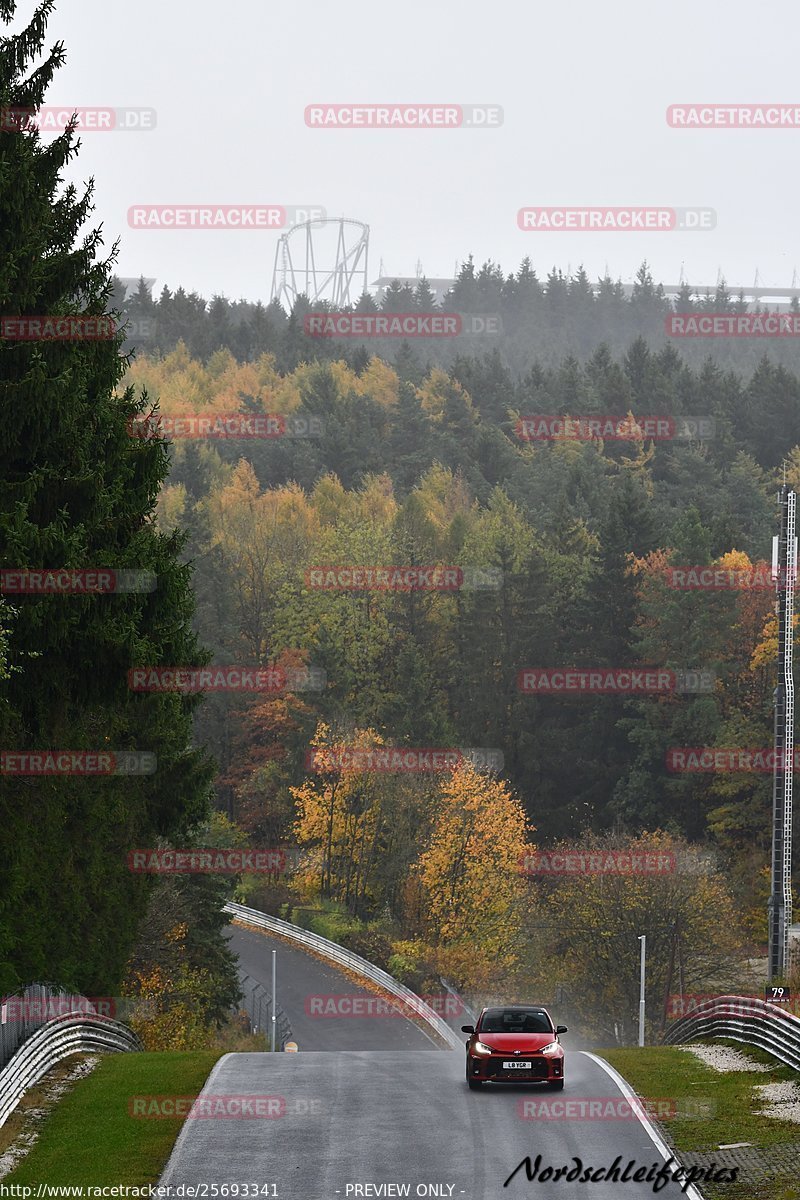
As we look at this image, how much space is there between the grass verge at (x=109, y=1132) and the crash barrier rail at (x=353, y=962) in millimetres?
32979

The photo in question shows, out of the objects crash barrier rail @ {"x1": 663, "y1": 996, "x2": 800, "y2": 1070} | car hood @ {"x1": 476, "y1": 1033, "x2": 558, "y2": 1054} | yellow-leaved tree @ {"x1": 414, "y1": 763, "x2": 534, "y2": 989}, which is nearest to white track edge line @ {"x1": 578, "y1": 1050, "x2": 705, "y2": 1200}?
car hood @ {"x1": 476, "y1": 1033, "x2": 558, "y2": 1054}

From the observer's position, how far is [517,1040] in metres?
24.2

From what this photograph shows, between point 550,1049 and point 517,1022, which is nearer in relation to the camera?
point 550,1049

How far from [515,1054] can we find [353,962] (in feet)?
150

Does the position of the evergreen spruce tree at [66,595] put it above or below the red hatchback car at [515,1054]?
above

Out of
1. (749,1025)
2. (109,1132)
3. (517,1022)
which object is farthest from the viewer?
(749,1025)

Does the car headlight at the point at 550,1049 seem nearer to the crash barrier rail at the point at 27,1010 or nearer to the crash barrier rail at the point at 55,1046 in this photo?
the crash barrier rail at the point at 55,1046

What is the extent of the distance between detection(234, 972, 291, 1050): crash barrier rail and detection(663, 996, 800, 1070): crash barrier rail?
2437 cm

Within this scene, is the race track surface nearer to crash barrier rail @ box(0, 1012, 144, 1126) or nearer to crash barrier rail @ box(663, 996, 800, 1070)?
crash barrier rail @ box(0, 1012, 144, 1126)

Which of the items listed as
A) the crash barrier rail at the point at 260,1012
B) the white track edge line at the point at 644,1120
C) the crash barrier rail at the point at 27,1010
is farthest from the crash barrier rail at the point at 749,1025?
the crash barrier rail at the point at 260,1012

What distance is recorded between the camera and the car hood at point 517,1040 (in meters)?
24.0

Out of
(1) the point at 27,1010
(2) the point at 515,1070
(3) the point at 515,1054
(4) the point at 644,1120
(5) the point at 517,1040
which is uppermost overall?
(1) the point at 27,1010

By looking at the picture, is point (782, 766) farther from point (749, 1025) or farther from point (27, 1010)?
point (27, 1010)

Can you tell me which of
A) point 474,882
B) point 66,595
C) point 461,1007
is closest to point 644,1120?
point 66,595
